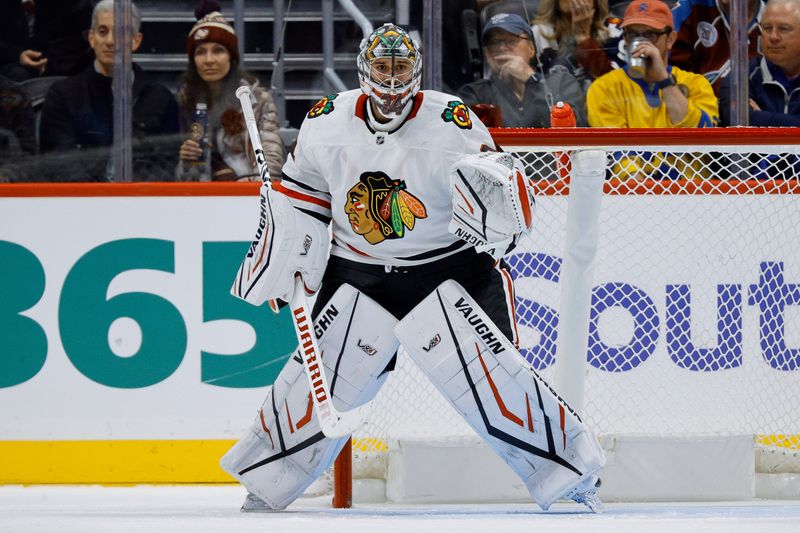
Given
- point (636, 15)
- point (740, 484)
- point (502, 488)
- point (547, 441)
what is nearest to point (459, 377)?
point (547, 441)

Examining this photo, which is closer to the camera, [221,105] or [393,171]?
[393,171]

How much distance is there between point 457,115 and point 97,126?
5.67 ft

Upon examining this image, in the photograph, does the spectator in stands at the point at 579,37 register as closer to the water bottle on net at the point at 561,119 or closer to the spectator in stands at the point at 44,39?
the water bottle on net at the point at 561,119

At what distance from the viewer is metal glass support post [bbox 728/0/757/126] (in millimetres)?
4613

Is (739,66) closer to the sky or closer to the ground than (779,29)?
closer to the ground

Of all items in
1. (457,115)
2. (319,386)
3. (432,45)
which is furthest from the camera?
(432,45)

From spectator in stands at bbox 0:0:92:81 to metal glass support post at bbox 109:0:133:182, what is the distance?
0.12m

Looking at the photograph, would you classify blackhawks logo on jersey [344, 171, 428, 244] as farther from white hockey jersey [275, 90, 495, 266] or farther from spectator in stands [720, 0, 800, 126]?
spectator in stands [720, 0, 800, 126]

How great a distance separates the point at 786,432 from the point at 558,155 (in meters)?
1.14

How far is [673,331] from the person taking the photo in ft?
14.2

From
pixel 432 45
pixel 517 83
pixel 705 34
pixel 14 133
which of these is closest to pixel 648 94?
pixel 705 34

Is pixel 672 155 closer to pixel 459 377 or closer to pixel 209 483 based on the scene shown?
pixel 459 377

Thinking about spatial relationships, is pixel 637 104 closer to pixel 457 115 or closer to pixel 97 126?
pixel 457 115

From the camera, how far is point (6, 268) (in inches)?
177
